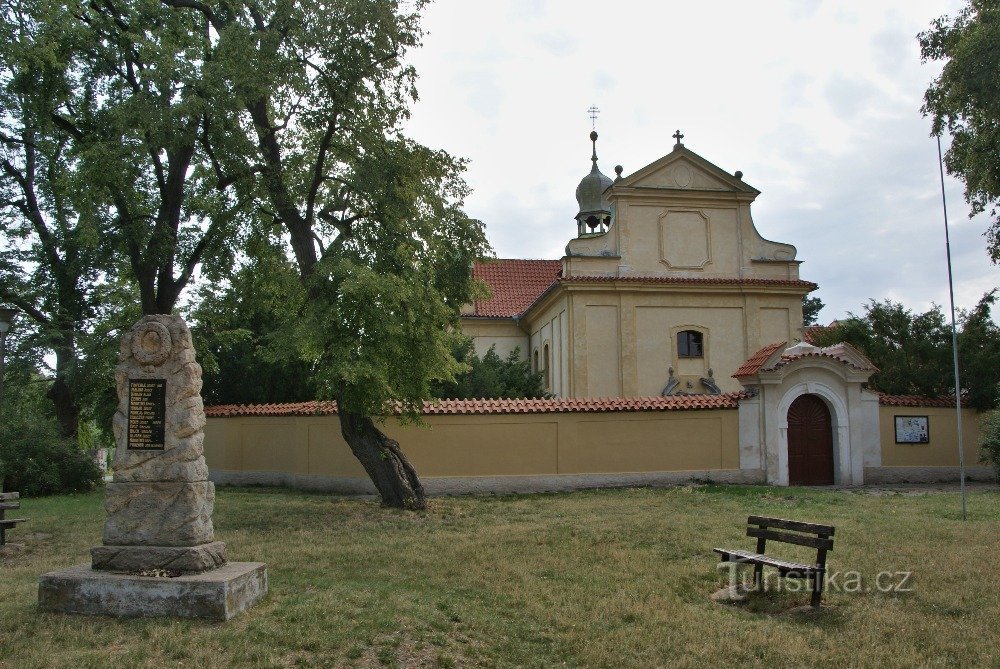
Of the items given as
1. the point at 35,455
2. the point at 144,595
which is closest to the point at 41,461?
the point at 35,455

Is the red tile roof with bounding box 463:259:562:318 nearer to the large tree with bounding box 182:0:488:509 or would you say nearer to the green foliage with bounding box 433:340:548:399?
the green foliage with bounding box 433:340:548:399

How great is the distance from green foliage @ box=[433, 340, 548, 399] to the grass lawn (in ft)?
A: 33.8

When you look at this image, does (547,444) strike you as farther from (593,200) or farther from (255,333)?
(593,200)

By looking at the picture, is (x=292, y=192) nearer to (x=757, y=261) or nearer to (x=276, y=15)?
(x=276, y=15)

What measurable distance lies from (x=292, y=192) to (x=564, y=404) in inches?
309

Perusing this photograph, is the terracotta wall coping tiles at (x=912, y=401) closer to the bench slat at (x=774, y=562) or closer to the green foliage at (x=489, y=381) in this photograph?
the green foliage at (x=489, y=381)

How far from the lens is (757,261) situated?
26844mm

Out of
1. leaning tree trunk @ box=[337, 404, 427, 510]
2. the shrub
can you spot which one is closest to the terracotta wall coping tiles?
leaning tree trunk @ box=[337, 404, 427, 510]

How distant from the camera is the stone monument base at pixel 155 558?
280 inches

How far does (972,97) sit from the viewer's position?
42.8 feet

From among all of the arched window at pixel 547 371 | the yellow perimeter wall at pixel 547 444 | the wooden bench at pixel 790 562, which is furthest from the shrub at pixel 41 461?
the wooden bench at pixel 790 562

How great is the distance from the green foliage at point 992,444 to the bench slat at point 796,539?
A: 13.6 meters

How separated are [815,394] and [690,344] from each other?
7455mm

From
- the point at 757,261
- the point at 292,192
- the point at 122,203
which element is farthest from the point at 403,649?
the point at 757,261
